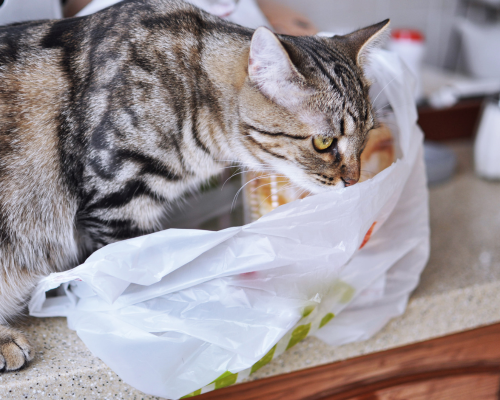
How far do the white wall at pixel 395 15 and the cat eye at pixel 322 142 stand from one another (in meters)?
1.13

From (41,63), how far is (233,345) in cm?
47

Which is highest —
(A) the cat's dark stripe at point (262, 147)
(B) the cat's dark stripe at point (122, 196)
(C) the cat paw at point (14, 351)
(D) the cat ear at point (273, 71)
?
(D) the cat ear at point (273, 71)

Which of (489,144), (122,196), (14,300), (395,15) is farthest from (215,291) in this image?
(395,15)

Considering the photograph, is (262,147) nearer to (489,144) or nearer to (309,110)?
(309,110)

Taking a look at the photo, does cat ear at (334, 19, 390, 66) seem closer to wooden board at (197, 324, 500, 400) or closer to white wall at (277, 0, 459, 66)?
wooden board at (197, 324, 500, 400)

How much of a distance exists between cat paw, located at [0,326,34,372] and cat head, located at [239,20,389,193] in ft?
1.31

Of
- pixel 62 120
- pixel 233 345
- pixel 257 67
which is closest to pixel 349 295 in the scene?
pixel 233 345

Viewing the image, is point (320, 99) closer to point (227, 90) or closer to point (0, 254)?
point (227, 90)

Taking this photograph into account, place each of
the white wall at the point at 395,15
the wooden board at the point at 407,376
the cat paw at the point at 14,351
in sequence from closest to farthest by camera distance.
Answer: the cat paw at the point at 14,351 < the wooden board at the point at 407,376 < the white wall at the point at 395,15

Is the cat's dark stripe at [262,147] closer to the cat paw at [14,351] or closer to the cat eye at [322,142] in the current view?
the cat eye at [322,142]

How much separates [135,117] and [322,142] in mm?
263

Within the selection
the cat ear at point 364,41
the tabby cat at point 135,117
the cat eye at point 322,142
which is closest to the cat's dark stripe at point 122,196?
the tabby cat at point 135,117

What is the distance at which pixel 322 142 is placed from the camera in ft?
1.94

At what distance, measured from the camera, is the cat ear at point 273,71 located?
1.69ft
